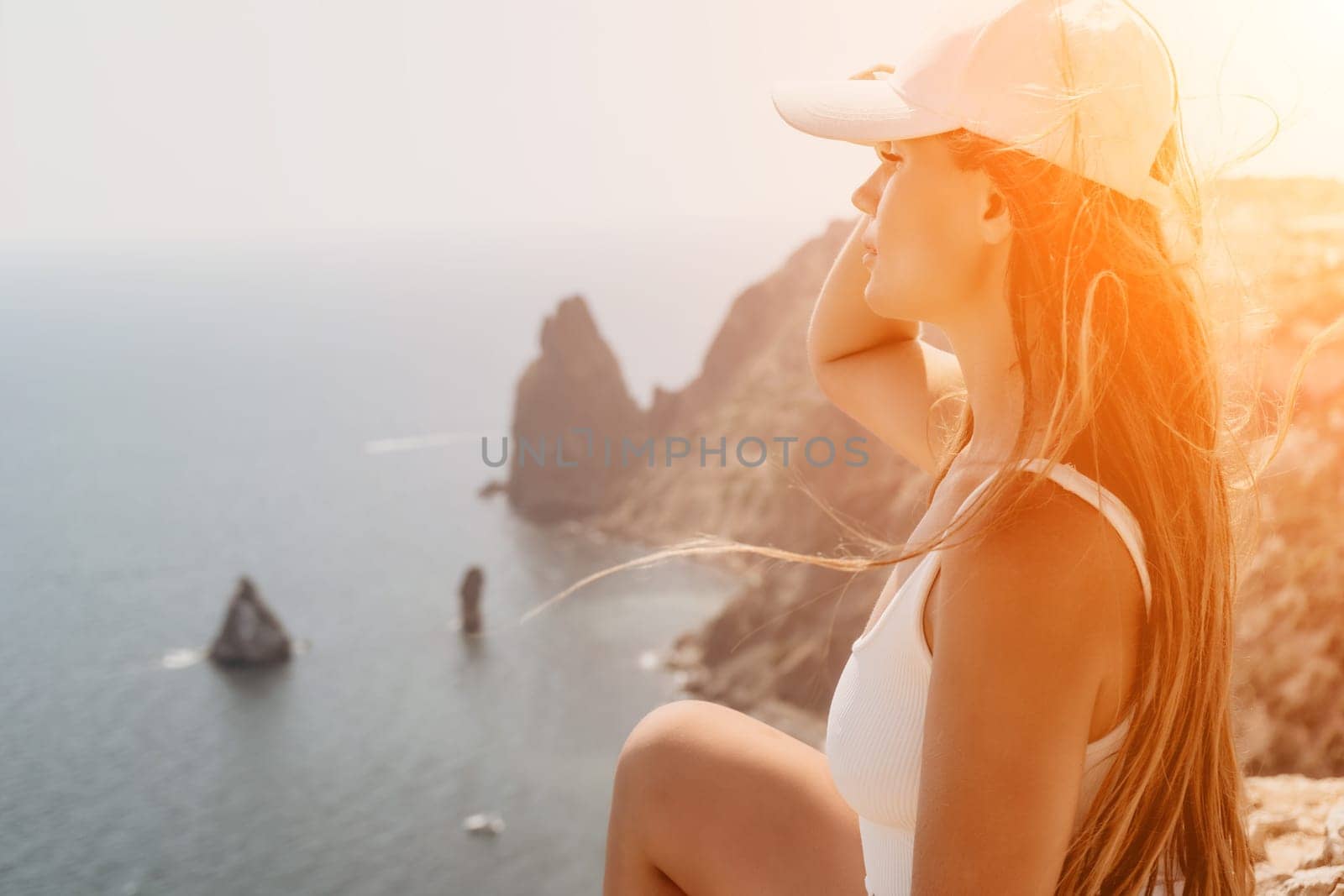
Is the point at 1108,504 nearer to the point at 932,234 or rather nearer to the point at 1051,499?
the point at 1051,499

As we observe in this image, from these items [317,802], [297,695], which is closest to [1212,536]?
[317,802]

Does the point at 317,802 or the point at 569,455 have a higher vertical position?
the point at 569,455

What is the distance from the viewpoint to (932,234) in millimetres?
1971

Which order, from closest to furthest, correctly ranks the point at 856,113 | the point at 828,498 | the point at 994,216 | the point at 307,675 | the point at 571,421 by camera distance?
the point at 994,216 → the point at 856,113 → the point at 828,498 → the point at 307,675 → the point at 571,421

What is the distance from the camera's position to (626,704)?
68.5 metres

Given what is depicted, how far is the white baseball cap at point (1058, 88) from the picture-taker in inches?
71.2

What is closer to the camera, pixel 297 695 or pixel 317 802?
pixel 317 802

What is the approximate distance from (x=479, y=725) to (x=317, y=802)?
35.9ft

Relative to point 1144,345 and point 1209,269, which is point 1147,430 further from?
point 1209,269

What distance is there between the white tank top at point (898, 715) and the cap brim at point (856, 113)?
0.60 meters

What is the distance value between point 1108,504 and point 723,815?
4.16 feet

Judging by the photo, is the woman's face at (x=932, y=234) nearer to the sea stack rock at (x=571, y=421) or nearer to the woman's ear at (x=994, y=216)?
the woman's ear at (x=994, y=216)

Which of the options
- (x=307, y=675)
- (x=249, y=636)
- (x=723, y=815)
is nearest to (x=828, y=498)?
(x=307, y=675)

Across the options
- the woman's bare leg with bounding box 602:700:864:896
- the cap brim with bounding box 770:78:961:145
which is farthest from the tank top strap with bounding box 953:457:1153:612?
the woman's bare leg with bounding box 602:700:864:896
